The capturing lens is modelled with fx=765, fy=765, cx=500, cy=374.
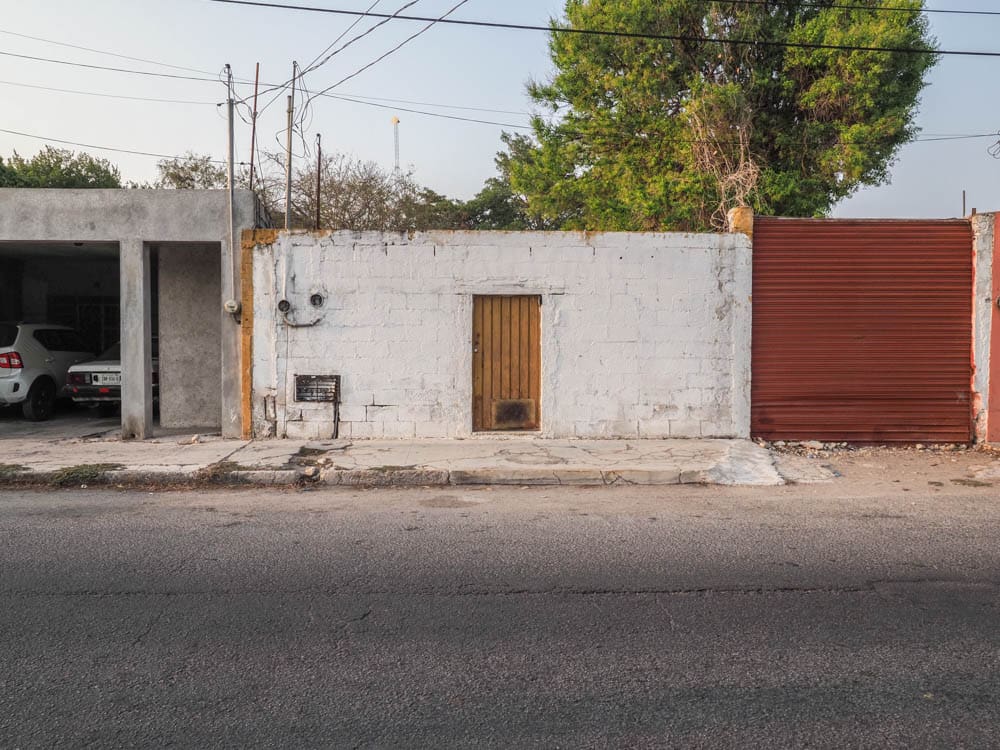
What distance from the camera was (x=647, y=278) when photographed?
1073 centimetres

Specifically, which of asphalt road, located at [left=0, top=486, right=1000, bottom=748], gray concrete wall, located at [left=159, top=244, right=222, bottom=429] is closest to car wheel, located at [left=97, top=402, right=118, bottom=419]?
gray concrete wall, located at [left=159, top=244, right=222, bottom=429]

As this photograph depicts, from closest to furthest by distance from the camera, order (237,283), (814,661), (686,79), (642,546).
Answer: (814,661)
(642,546)
(237,283)
(686,79)

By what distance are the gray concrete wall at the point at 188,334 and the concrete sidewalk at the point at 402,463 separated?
162 cm

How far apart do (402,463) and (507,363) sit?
2.55 m

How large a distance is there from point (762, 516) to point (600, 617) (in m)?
3.07

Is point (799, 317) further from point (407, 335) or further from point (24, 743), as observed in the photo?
point (24, 743)

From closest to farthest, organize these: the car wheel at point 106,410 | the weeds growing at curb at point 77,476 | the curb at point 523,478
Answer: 1. the weeds growing at curb at point 77,476
2. the curb at point 523,478
3. the car wheel at point 106,410

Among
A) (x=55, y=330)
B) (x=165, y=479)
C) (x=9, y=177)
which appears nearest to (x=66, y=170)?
(x=9, y=177)

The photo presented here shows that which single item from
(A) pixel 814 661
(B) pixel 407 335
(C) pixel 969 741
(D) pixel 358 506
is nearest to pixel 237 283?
(B) pixel 407 335

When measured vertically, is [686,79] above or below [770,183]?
above

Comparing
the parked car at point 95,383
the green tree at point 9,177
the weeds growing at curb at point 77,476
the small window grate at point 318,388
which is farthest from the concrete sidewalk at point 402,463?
the green tree at point 9,177

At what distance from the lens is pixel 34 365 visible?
13047mm

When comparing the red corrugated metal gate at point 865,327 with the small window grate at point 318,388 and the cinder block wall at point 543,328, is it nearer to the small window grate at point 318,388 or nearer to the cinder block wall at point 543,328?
the cinder block wall at point 543,328

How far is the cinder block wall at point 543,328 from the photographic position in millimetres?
10633
